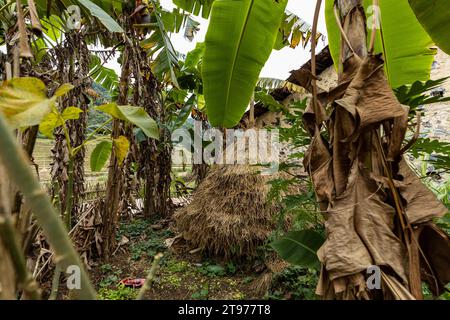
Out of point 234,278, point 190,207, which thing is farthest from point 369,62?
point 190,207

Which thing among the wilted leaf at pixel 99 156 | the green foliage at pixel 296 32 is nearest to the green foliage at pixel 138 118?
the wilted leaf at pixel 99 156

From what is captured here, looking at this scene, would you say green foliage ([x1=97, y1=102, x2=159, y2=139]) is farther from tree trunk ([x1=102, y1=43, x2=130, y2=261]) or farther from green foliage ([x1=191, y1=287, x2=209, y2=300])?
green foliage ([x1=191, y1=287, x2=209, y2=300])

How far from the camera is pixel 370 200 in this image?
659 mm

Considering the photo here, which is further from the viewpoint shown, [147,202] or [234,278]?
[147,202]

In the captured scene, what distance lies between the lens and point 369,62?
27.8 inches

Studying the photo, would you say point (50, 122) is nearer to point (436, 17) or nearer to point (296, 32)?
point (436, 17)

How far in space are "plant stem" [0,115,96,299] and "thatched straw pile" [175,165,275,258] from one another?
7.17 ft

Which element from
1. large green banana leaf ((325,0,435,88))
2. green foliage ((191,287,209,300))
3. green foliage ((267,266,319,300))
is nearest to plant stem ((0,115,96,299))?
large green banana leaf ((325,0,435,88))

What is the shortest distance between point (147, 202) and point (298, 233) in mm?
3289

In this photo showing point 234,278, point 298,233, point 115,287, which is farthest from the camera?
point 234,278

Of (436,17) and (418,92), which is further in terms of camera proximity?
(436,17)

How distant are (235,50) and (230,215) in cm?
168

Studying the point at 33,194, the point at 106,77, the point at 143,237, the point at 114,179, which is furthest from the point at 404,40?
the point at 106,77
